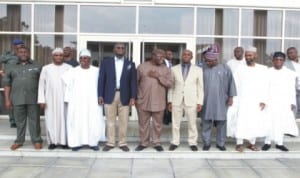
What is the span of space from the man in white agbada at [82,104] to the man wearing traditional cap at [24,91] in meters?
0.60

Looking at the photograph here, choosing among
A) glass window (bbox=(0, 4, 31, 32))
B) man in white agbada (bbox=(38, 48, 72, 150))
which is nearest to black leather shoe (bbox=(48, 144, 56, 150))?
man in white agbada (bbox=(38, 48, 72, 150))

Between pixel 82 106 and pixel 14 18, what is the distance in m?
5.09

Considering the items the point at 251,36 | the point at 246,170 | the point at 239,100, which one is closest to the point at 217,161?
the point at 246,170

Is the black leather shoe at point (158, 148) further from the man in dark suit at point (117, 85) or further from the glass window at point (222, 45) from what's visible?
the glass window at point (222, 45)

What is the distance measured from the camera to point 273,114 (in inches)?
337

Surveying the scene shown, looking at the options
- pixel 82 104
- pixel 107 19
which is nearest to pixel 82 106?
pixel 82 104

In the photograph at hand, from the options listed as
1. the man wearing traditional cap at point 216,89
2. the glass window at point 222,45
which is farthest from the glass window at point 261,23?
the man wearing traditional cap at point 216,89

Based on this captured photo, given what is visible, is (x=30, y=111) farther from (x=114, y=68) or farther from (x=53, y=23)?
(x=53, y=23)

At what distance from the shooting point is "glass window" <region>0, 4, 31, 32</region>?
12141 mm

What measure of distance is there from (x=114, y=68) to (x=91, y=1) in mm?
4298

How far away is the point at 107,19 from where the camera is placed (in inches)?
470

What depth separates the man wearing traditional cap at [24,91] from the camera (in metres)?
8.17

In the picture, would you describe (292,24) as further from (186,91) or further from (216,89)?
(186,91)

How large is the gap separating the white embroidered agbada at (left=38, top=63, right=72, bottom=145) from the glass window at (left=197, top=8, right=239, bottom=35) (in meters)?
4.97
